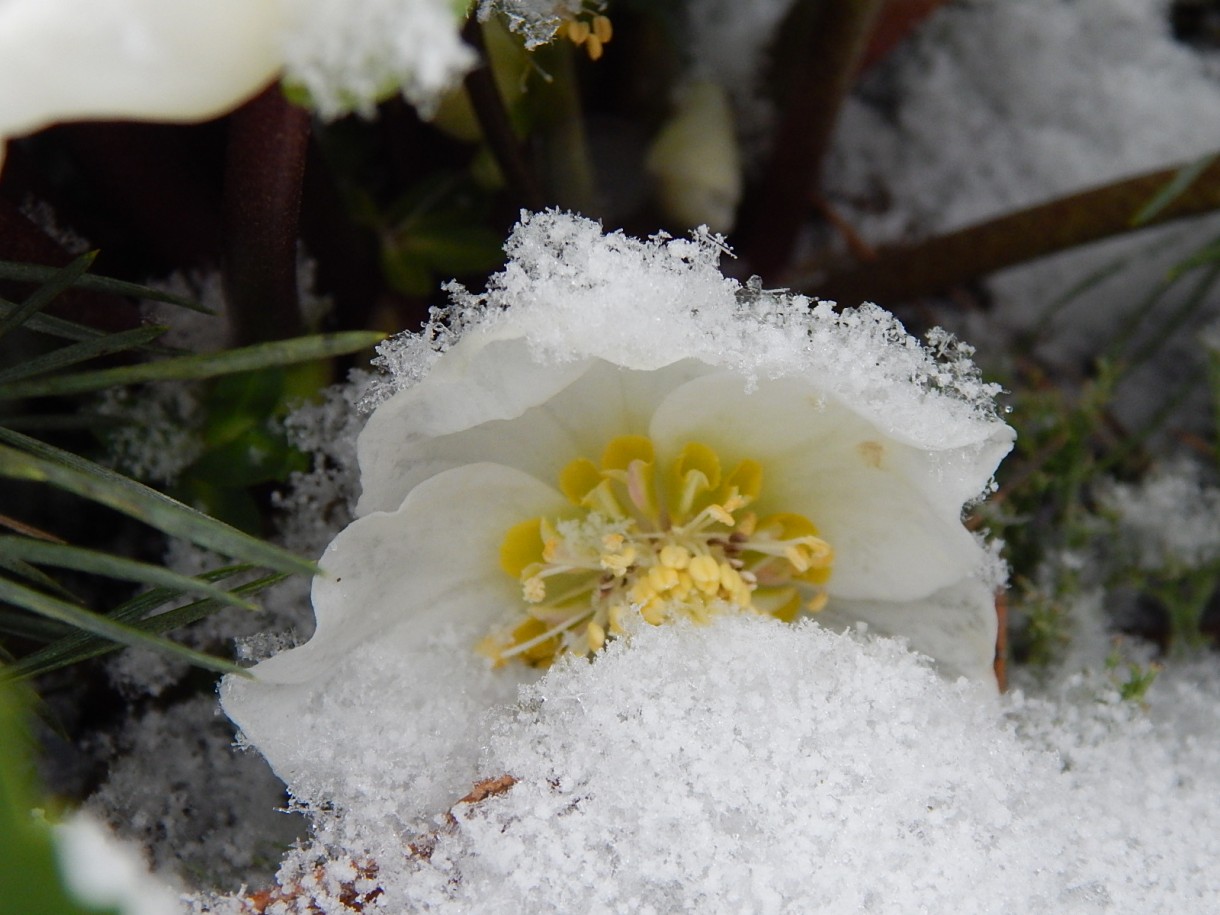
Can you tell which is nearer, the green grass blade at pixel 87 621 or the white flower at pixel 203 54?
the white flower at pixel 203 54

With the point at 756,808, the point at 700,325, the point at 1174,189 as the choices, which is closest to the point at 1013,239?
the point at 1174,189

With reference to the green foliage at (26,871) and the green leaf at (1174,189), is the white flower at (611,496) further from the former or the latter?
the green leaf at (1174,189)

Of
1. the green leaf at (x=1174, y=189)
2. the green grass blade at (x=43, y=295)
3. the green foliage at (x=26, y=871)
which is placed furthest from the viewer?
the green leaf at (x=1174, y=189)

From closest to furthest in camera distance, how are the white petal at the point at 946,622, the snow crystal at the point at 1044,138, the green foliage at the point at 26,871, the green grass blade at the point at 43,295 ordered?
the green foliage at the point at 26,871
the green grass blade at the point at 43,295
the white petal at the point at 946,622
the snow crystal at the point at 1044,138

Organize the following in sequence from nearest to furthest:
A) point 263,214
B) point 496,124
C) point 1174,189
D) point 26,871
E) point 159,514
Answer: point 26,871
point 159,514
point 263,214
point 496,124
point 1174,189

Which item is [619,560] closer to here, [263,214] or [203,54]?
[263,214]

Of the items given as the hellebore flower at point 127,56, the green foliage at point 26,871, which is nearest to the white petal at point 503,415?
the hellebore flower at point 127,56
